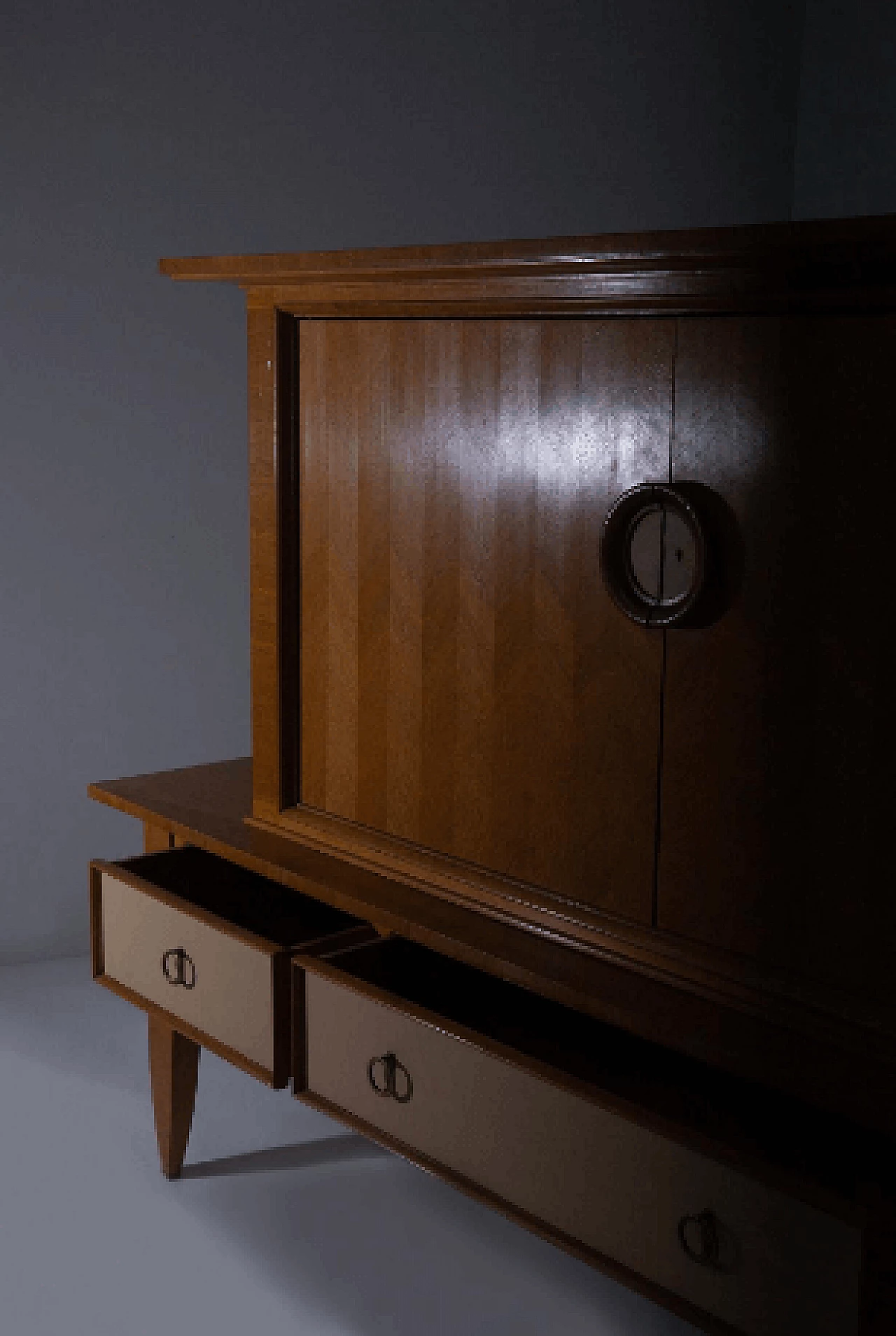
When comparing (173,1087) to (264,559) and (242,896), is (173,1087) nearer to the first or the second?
(242,896)

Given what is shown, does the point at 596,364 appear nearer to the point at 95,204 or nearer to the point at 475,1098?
the point at 475,1098

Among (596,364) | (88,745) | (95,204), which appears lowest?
(88,745)

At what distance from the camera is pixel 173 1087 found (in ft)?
6.61

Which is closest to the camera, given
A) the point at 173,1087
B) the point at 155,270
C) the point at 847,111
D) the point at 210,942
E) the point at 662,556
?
the point at 662,556

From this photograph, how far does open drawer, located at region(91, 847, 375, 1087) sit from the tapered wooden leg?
0.28ft

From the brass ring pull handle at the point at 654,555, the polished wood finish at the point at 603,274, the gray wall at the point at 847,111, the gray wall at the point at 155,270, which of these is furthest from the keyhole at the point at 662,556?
the gray wall at the point at 847,111

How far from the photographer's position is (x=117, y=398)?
279cm

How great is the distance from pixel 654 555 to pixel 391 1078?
61cm

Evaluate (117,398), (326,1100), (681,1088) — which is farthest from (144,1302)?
(117,398)

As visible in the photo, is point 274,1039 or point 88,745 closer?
point 274,1039

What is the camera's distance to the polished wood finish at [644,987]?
4.20 feet

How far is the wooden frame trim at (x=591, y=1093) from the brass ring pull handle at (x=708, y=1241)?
0.06 metres

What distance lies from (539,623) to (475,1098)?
478 millimetres

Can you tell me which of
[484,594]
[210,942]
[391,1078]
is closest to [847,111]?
[484,594]
